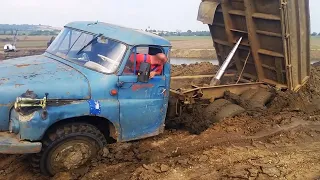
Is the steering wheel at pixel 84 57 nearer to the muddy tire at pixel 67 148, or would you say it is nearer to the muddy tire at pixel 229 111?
the muddy tire at pixel 67 148

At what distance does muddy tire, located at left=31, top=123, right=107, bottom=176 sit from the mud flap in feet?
14.6

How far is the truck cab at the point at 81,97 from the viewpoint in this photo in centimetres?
480

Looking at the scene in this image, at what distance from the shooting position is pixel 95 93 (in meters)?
5.22

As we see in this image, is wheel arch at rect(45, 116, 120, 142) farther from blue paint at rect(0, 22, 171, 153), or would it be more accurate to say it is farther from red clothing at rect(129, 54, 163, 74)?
red clothing at rect(129, 54, 163, 74)

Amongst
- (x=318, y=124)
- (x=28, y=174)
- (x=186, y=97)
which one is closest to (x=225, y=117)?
(x=186, y=97)

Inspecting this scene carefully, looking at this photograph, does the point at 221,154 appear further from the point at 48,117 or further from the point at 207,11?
the point at 207,11

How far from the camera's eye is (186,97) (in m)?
6.72

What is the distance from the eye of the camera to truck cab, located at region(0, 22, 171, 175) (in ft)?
15.8

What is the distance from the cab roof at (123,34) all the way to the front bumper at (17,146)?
1.89 meters

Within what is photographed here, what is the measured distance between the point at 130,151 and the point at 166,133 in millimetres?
1094

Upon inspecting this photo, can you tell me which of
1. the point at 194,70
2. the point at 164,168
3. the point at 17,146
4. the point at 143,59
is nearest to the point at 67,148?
the point at 17,146

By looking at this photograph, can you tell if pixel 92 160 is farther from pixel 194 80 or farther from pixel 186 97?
pixel 194 80

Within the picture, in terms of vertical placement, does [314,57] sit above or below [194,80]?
below

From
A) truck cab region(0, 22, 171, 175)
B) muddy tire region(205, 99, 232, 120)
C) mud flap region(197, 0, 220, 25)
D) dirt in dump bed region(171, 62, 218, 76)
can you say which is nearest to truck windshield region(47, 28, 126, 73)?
truck cab region(0, 22, 171, 175)
